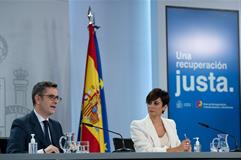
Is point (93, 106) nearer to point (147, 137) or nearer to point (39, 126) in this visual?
point (147, 137)

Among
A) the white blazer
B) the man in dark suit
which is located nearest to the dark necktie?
the man in dark suit

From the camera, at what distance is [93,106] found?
17.8 ft

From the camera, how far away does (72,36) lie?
6.20 m

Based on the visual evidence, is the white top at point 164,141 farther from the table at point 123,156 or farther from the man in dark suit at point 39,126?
the table at point 123,156

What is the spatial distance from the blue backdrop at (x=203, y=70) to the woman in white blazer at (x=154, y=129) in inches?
60.0

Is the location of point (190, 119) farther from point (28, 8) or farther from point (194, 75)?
point (28, 8)

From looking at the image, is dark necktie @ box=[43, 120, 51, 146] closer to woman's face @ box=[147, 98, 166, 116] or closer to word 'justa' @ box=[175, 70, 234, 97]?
woman's face @ box=[147, 98, 166, 116]

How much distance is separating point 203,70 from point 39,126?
9.10 ft

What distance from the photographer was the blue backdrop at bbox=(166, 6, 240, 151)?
245 inches

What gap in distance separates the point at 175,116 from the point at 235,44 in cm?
116

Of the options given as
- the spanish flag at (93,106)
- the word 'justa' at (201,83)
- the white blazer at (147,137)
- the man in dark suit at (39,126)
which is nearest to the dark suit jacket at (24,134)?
the man in dark suit at (39,126)

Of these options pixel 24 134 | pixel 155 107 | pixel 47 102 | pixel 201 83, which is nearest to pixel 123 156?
pixel 24 134

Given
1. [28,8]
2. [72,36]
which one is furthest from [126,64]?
[28,8]

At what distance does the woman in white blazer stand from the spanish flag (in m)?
0.87
